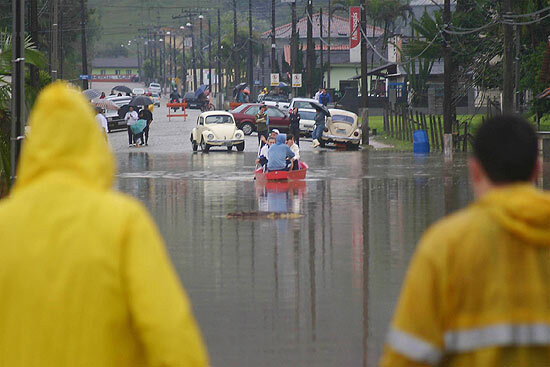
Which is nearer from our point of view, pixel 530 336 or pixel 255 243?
pixel 530 336

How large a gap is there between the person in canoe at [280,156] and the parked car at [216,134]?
15.3 meters

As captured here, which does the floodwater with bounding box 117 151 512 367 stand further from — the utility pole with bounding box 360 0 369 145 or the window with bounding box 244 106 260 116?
the window with bounding box 244 106 260 116

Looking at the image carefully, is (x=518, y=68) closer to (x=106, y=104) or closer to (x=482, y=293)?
(x=106, y=104)

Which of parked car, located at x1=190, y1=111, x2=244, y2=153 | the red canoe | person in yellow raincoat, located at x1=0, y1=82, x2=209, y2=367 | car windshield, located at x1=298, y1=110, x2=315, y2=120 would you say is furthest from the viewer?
car windshield, located at x1=298, y1=110, x2=315, y2=120

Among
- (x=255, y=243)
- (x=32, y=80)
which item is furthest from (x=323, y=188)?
(x=255, y=243)


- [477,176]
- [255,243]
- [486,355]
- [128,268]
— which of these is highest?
A: [477,176]

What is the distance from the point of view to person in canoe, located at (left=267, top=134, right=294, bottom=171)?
28422mm

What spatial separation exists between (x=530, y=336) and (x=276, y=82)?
249 feet

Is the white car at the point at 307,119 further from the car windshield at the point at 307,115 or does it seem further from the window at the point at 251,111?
the window at the point at 251,111

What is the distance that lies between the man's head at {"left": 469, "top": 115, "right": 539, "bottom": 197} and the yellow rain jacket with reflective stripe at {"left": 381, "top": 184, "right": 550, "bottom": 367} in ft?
0.41

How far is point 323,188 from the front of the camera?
26953 millimetres

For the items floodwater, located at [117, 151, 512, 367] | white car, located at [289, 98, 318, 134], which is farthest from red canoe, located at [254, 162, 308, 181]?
white car, located at [289, 98, 318, 134]

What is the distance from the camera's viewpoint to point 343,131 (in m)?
45.7

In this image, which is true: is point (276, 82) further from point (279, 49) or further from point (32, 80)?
point (279, 49)
